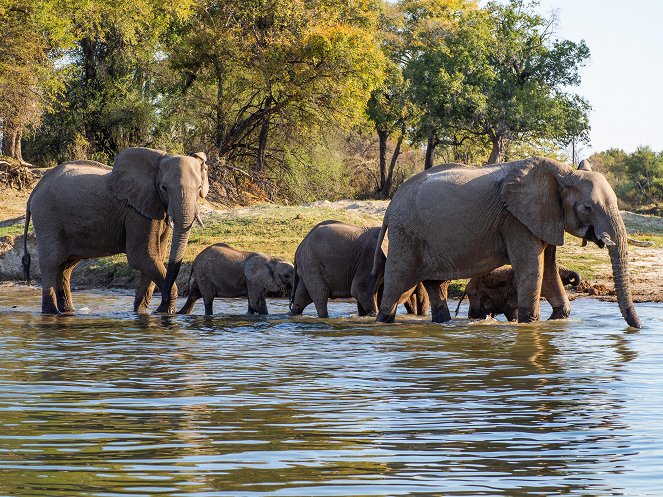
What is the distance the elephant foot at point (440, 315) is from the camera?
45.9 feet

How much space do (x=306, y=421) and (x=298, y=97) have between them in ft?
107

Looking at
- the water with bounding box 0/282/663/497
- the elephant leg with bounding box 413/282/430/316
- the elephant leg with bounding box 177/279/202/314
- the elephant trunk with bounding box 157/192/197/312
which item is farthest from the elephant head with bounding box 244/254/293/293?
the water with bounding box 0/282/663/497

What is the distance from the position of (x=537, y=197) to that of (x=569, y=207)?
0.36 m

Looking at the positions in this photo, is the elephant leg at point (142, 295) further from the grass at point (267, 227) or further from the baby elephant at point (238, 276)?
the grass at point (267, 227)

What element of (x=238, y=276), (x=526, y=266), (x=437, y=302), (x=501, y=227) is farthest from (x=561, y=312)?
(x=238, y=276)

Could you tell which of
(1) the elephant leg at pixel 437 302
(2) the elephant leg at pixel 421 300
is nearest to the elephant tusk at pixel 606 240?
(1) the elephant leg at pixel 437 302

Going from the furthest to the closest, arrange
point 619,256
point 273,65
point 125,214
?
point 273,65, point 125,214, point 619,256

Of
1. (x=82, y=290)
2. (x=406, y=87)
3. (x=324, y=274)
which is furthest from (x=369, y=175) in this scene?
(x=324, y=274)

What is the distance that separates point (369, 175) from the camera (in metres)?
60.2

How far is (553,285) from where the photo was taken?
1377 centimetres

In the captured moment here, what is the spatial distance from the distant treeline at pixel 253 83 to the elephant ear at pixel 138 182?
1685 centimetres

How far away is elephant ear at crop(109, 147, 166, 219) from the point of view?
1507 cm

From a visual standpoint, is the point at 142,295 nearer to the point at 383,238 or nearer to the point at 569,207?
the point at 383,238

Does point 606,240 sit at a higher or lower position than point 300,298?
higher
